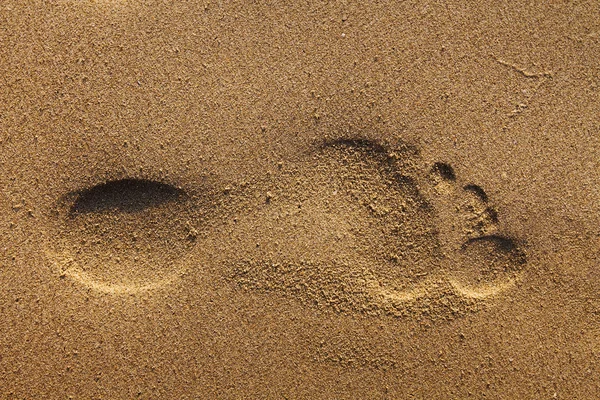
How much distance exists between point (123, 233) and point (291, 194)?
25.5 inches

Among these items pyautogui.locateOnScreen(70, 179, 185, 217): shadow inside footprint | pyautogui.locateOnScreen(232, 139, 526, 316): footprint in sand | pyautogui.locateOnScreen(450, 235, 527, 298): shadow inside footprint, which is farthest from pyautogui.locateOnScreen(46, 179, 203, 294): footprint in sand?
pyautogui.locateOnScreen(450, 235, 527, 298): shadow inside footprint

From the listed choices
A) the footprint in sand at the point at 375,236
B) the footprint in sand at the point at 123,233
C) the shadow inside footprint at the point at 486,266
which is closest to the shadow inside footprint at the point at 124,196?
the footprint in sand at the point at 123,233

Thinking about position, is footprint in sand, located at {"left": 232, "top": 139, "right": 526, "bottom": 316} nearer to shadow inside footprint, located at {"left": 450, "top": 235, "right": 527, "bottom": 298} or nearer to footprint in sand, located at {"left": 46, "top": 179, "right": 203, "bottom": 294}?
shadow inside footprint, located at {"left": 450, "top": 235, "right": 527, "bottom": 298}

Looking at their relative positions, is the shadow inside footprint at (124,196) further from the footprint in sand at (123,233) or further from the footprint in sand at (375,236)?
the footprint in sand at (375,236)

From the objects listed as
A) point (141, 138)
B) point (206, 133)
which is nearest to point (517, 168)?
point (206, 133)

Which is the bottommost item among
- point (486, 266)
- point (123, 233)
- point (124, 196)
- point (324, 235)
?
point (123, 233)

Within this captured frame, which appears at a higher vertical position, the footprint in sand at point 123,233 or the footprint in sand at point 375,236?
the footprint in sand at point 375,236

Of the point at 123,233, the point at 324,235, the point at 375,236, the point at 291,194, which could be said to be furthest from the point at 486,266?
the point at 123,233

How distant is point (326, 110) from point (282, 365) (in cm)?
98

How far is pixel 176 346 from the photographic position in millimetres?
1798

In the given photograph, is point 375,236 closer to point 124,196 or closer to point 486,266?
point 486,266

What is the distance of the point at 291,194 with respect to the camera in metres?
1.80

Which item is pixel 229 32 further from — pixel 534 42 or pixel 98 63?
pixel 534 42

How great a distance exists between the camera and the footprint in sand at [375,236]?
1.79 m
